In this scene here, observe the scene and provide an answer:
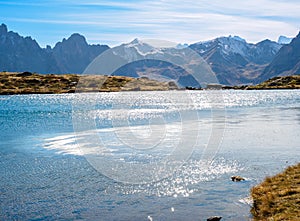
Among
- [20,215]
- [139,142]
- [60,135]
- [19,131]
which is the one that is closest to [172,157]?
[139,142]

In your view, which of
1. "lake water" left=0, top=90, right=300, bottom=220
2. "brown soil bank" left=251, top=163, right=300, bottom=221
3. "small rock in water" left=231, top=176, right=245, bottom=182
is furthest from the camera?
"small rock in water" left=231, top=176, right=245, bottom=182

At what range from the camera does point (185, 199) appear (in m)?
32.2

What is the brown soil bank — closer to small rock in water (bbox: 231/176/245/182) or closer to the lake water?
the lake water

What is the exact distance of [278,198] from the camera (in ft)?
92.3

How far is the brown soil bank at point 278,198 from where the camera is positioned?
24859 millimetres

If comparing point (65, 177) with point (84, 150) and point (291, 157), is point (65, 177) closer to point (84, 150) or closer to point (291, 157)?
point (84, 150)

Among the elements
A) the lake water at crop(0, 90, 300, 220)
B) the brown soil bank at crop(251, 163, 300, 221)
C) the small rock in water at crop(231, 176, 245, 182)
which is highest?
the brown soil bank at crop(251, 163, 300, 221)

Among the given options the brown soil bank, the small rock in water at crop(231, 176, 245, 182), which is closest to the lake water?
the small rock in water at crop(231, 176, 245, 182)

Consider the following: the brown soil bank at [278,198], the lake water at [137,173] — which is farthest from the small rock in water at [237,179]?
the brown soil bank at [278,198]

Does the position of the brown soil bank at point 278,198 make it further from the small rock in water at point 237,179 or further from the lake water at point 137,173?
the small rock in water at point 237,179

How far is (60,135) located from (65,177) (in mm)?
37229

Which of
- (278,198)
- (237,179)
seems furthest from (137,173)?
(278,198)

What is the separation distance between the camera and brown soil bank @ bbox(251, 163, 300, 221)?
81.6ft

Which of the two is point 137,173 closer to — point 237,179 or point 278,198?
point 237,179
